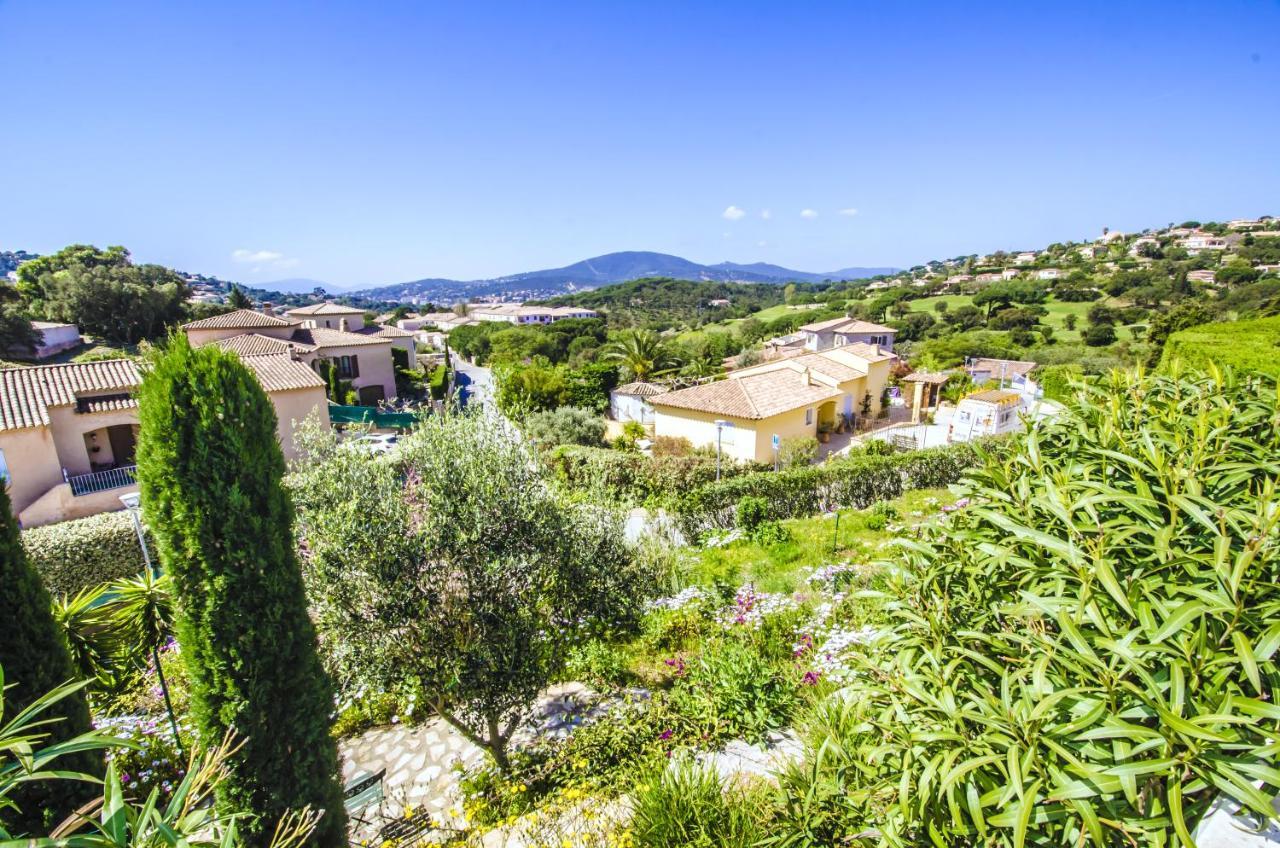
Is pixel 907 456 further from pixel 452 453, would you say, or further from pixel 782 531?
pixel 452 453

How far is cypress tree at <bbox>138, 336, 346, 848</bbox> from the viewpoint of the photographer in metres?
4.60

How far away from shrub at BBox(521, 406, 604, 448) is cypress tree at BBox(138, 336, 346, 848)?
1807 centimetres

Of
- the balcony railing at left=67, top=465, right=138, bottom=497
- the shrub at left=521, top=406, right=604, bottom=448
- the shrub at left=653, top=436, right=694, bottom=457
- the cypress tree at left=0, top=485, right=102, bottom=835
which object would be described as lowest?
the shrub at left=653, top=436, right=694, bottom=457

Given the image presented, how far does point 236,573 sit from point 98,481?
1799cm

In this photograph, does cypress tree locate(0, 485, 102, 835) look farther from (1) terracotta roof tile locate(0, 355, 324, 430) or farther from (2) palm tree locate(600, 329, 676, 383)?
(2) palm tree locate(600, 329, 676, 383)

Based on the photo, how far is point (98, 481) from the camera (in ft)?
55.8

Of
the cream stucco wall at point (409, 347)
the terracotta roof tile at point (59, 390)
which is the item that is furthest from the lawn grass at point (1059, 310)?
the terracotta roof tile at point (59, 390)

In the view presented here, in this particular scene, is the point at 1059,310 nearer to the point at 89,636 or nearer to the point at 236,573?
the point at 236,573

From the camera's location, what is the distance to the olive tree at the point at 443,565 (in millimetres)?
5047

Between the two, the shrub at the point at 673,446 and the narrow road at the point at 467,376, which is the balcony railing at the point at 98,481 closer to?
the narrow road at the point at 467,376

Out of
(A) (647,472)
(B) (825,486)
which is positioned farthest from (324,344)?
(B) (825,486)

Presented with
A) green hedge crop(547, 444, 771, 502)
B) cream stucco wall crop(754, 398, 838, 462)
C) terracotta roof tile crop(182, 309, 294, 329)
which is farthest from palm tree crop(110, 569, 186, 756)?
terracotta roof tile crop(182, 309, 294, 329)

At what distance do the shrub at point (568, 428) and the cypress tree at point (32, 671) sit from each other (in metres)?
18.2

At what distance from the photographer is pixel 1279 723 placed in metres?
1.84
